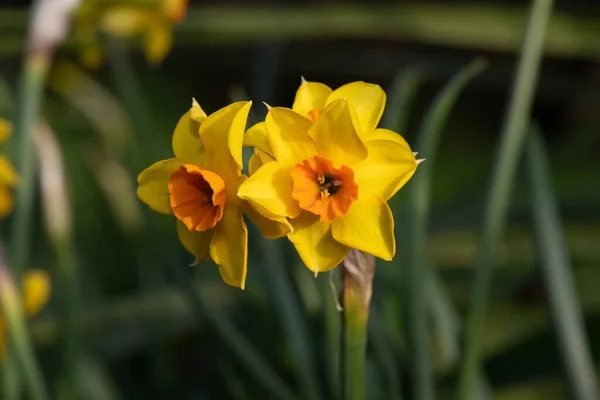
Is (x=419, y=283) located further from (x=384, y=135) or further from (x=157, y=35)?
(x=157, y=35)

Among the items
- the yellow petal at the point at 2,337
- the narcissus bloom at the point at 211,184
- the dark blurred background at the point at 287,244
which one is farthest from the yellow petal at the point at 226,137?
the yellow petal at the point at 2,337

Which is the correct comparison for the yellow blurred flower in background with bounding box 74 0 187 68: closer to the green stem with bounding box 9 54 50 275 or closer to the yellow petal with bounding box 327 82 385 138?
the green stem with bounding box 9 54 50 275

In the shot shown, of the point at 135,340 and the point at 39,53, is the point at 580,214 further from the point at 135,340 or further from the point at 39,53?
the point at 39,53

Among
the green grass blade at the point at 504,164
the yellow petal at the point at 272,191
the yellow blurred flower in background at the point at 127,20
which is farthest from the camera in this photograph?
the yellow blurred flower in background at the point at 127,20

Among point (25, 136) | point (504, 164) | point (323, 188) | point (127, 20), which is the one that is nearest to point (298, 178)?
point (323, 188)

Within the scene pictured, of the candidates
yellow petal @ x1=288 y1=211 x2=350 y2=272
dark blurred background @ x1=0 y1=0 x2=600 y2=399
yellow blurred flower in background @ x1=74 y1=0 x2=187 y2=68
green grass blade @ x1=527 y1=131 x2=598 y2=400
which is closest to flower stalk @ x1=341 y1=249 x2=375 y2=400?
yellow petal @ x1=288 y1=211 x2=350 y2=272

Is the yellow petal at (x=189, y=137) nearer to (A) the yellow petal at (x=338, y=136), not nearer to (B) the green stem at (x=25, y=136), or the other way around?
(A) the yellow petal at (x=338, y=136)
